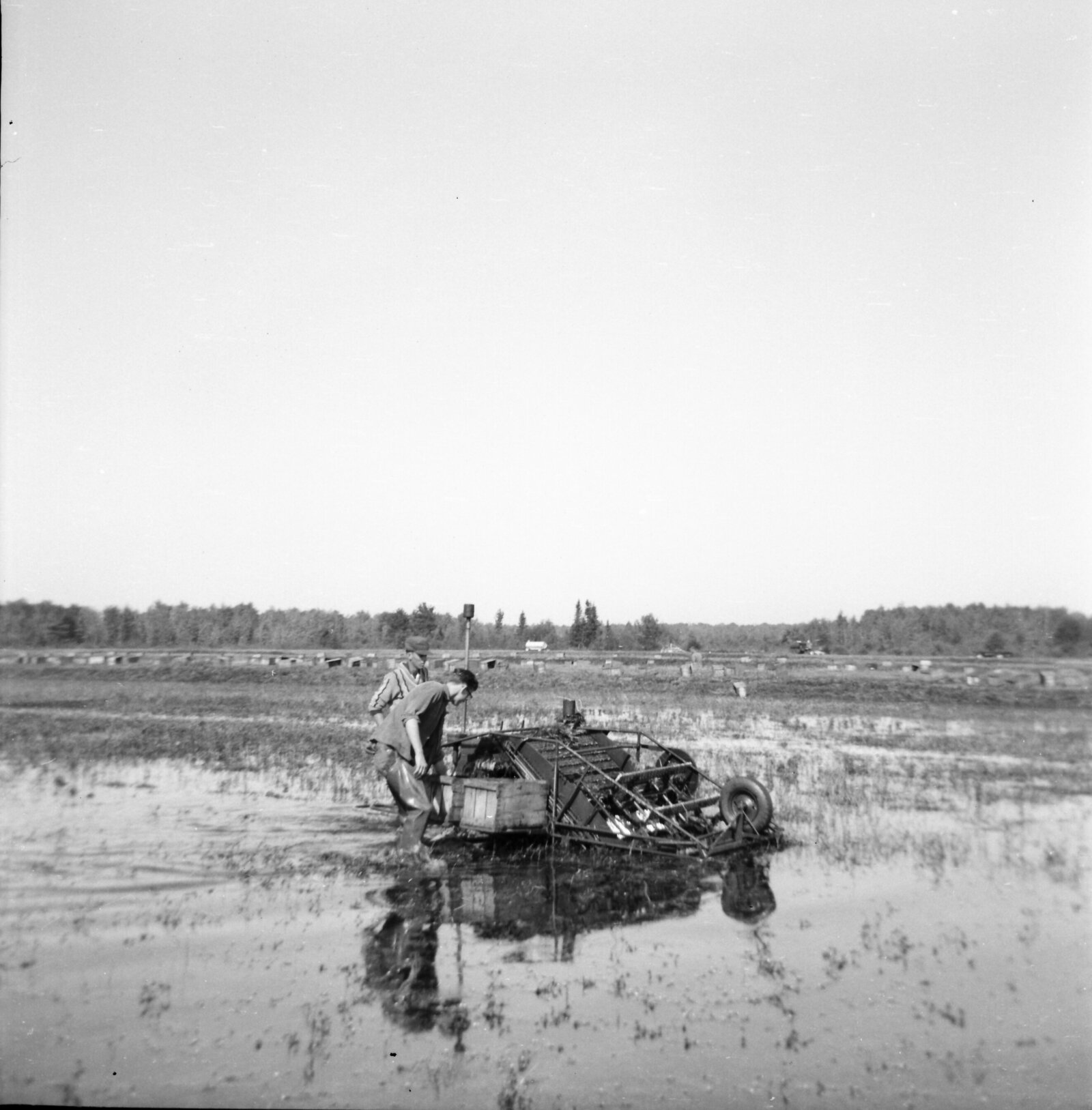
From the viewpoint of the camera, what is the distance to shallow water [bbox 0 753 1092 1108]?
4.86 meters

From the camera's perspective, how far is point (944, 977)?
21.2 ft

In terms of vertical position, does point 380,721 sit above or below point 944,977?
above

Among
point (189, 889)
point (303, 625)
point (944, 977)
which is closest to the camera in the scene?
point (944, 977)

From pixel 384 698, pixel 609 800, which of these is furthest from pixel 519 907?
pixel 384 698

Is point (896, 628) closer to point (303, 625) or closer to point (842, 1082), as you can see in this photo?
point (303, 625)

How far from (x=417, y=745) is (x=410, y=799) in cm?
76

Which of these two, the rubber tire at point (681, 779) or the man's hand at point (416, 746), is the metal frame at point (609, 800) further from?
the man's hand at point (416, 746)

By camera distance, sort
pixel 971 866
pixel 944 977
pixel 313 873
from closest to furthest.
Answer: pixel 944 977 → pixel 313 873 → pixel 971 866

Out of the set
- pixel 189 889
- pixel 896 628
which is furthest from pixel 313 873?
pixel 896 628

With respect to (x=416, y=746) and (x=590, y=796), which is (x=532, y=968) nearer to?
(x=416, y=746)

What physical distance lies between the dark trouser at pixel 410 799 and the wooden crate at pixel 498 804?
1.80 ft

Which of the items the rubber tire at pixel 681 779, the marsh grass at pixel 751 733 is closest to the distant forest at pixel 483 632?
the marsh grass at pixel 751 733

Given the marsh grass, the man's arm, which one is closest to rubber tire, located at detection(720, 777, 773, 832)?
the marsh grass

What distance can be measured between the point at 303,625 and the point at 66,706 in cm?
9310
